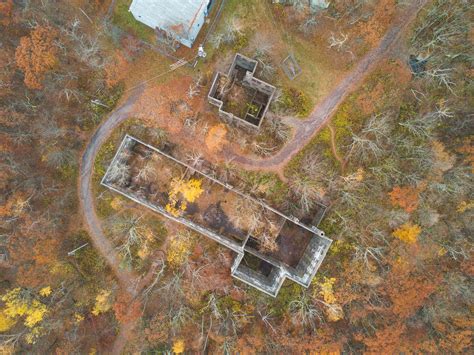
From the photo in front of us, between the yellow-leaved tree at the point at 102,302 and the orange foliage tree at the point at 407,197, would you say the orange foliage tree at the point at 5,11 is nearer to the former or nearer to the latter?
the yellow-leaved tree at the point at 102,302

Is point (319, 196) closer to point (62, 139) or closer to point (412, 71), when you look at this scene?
point (412, 71)

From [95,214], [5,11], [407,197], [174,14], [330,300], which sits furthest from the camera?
[95,214]

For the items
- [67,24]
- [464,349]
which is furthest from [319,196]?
[67,24]

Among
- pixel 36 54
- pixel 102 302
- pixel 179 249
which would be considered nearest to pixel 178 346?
pixel 102 302

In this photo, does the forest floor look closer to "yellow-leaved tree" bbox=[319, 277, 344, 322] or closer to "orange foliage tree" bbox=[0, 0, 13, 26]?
"yellow-leaved tree" bbox=[319, 277, 344, 322]

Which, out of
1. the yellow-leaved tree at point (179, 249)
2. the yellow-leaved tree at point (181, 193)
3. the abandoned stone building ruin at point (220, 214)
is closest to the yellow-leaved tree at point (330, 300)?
the abandoned stone building ruin at point (220, 214)

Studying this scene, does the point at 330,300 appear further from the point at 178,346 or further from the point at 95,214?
the point at 95,214
